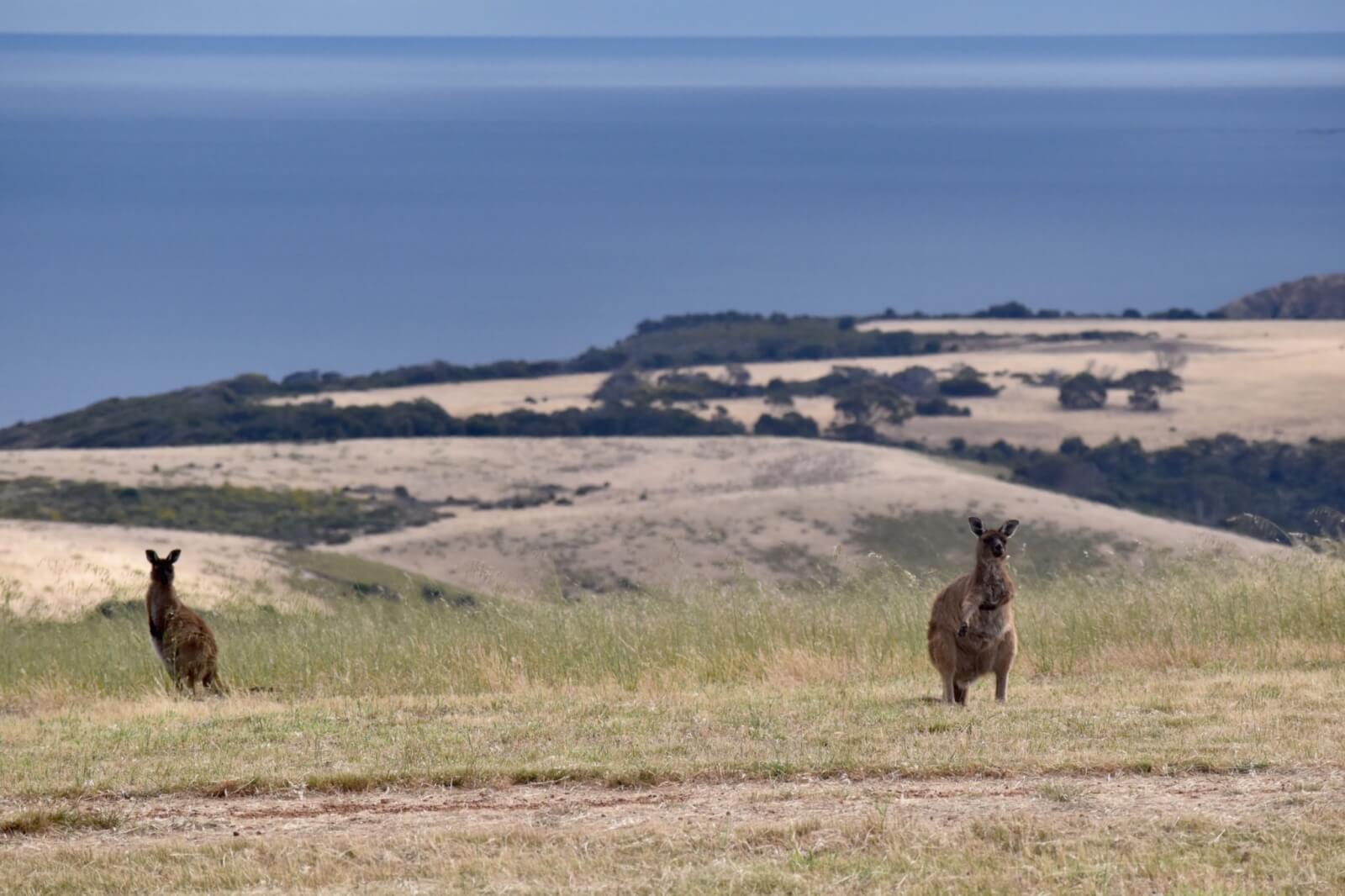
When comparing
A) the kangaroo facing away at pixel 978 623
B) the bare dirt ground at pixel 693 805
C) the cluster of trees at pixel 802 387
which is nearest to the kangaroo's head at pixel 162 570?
the bare dirt ground at pixel 693 805

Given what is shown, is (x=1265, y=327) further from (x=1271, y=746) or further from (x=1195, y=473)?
(x=1271, y=746)

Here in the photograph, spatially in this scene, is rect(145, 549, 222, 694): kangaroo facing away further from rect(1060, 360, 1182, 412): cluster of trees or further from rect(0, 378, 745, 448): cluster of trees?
rect(1060, 360, 1182, 412): cluster of trees

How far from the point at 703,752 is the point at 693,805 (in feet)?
3.28

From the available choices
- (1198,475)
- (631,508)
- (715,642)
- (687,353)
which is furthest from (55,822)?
(687,353)

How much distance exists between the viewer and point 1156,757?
27.1ft

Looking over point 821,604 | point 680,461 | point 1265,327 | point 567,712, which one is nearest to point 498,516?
point 680,461

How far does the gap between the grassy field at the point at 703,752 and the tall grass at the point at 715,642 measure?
35 mm

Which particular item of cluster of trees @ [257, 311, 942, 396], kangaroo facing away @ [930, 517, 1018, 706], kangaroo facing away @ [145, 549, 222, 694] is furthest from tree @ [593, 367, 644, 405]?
kangaroo facing away @ [930, 517, 1018, 706]

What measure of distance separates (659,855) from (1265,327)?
8287cm

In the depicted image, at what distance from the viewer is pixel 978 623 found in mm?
9750

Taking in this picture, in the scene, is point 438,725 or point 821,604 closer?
point 438,725

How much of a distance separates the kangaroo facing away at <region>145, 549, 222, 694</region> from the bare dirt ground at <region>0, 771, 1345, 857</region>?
3668 millimetres

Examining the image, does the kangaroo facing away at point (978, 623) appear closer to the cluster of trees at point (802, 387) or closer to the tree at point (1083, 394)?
the cluster of trees at point (802, 387)

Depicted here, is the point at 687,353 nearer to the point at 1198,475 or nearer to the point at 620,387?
the point at 620,387
